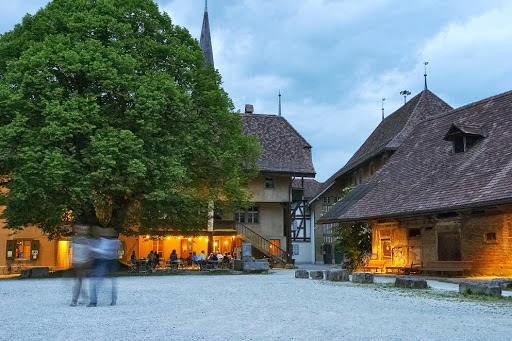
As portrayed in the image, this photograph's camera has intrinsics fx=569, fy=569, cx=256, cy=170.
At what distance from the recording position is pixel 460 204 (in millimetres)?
20359

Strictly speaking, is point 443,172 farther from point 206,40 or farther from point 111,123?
point 206,40

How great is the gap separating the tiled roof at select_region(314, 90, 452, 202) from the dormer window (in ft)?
36.2

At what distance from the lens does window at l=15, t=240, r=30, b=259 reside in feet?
117

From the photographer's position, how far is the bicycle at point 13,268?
32.9m

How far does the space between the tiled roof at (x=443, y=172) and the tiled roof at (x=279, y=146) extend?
1108 cm

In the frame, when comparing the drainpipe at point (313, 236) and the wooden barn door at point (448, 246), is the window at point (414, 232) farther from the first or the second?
the drainpipe at point (313, 236)

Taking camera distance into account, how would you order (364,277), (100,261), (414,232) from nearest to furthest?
(100,261) < (364,277) < (414,232)

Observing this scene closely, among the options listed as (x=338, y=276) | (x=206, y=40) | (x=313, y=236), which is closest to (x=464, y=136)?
(x=338, y=276)

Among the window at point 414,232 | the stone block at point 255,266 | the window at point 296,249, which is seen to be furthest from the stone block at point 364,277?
the window at point 296,249

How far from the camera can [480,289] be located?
15.1 meters

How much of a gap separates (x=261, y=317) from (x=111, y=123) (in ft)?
56.5

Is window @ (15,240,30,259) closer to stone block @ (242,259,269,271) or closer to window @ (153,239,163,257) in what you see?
window @ (153,239,163,257)

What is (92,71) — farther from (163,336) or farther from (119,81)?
(163,336)

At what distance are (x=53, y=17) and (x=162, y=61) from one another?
5357 mm
